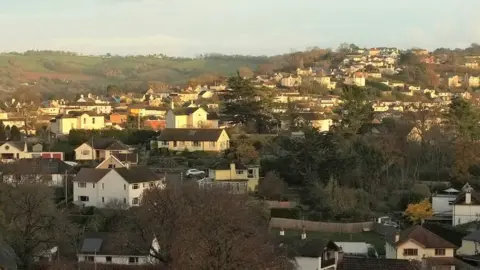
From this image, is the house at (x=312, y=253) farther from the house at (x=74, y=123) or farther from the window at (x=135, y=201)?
the house at (x=74, y=123)

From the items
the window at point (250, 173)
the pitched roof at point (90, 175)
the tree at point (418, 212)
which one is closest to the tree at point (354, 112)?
the window at point (250, 173)

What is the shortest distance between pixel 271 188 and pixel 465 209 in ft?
25.3

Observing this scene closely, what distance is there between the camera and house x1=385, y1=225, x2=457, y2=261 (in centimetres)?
2289

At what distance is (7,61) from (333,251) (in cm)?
13733

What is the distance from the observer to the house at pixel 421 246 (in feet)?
75.1

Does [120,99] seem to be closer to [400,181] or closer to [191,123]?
[191,123]

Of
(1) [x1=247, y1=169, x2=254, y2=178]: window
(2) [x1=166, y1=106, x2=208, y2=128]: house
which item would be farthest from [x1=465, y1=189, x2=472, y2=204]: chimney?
(2) [x1=166, y1=106, x2=208, y2=128]: house

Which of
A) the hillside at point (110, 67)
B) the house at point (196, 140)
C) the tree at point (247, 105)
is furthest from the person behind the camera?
the hillside at point (110, 67)

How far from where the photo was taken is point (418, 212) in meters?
28.5

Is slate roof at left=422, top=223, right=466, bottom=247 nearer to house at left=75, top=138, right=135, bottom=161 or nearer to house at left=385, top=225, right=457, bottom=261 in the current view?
house at left=385, top=225, right=457, bottom=261

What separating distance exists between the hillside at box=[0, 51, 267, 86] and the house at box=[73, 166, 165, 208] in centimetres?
9178

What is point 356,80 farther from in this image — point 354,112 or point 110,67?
point 110,67

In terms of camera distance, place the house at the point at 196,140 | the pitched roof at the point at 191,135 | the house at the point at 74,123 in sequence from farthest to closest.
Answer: the house at the point at 74,123 → the pitched roof at the point at 191,135 → the house at the point at 196,140

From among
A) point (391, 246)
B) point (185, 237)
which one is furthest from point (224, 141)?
point (185, 237)
